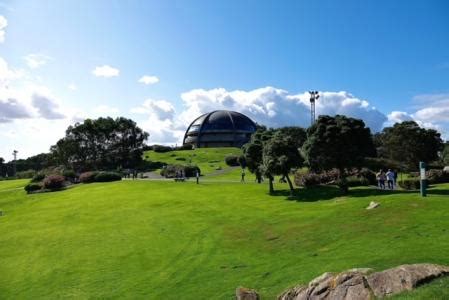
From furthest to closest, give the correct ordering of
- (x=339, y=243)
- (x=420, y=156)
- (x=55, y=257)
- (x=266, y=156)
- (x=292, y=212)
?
(x=420, y=156), (x=266, y=156), (x=292, y=212), (x=55, y=257), (x=339, y=243)

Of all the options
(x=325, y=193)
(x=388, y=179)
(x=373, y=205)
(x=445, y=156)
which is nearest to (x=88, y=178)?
(x=325, y=193)

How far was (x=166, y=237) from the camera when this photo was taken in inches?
1169

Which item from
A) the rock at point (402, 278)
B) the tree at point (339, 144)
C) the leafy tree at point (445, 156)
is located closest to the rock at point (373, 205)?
the tree at point (339, 144)

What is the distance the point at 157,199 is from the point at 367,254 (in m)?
31.7

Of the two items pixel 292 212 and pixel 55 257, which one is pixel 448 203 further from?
pixel 55 257

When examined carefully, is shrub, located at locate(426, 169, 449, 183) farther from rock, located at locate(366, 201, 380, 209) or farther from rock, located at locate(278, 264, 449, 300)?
rock, located at locate(278, 264, 449, 300)

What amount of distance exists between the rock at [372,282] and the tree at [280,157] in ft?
102

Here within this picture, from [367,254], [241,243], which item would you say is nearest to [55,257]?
[241,243]

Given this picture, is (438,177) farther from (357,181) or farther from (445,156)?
(445,156)

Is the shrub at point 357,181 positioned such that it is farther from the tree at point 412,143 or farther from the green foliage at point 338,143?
the tree at point 412,143

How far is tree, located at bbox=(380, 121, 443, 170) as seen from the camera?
201 ft

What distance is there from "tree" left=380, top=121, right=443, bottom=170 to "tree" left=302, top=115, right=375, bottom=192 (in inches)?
946

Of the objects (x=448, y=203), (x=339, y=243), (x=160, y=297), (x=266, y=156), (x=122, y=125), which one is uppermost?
(x=122, y=125)

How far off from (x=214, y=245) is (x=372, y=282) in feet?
52.0
